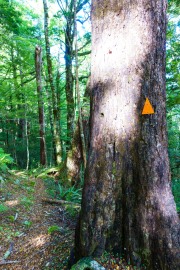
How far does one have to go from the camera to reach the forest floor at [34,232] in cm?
252

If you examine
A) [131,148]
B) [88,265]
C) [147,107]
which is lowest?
[88,265]

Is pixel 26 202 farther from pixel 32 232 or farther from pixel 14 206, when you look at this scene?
pixel 32 232

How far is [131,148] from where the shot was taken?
2.07 meters

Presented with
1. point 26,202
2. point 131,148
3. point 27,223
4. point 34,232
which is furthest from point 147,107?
point 26,202

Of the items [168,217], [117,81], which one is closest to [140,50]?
[117,81]

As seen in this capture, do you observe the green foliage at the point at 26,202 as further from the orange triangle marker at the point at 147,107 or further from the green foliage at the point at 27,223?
the orange triangle marker at the point at 147,107

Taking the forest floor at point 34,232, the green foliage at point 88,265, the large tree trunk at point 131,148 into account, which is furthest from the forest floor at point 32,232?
the large tree trunk at point 131,148

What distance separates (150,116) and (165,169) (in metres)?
0.60

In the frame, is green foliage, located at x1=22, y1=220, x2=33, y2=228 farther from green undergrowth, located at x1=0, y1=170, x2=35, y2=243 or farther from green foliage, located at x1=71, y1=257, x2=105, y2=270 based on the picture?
green foliage, located at x1=71, y1=257, x2=105, y2=270

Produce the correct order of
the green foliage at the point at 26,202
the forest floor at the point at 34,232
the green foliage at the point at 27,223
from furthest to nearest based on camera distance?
the green foliage at the point at 26,202, the green foliage at the point at 27,223, the forest floor at the point at 34,232

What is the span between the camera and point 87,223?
7.16 ft

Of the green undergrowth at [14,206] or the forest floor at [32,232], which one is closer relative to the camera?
the forest floor at [32,232]

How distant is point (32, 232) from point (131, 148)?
8.73 feet

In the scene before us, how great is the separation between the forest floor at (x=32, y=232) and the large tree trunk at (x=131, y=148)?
0.68 meters
